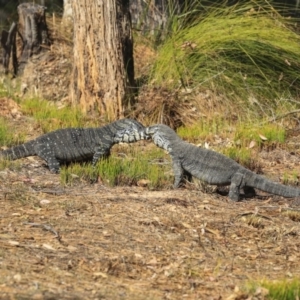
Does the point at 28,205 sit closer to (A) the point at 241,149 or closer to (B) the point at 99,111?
(A) the point at 241,149

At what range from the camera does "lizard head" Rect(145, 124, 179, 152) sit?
9.13 m

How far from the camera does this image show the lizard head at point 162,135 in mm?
9133

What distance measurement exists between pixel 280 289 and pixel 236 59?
728 centimetres

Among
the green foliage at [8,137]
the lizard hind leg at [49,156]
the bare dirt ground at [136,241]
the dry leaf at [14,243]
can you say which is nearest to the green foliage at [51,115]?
the green foliage at [8,137]

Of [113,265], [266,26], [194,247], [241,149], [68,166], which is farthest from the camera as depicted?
[266,26]

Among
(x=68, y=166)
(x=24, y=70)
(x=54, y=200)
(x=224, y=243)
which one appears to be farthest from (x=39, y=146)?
(x=24, y=70)

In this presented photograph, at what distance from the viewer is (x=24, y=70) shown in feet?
45.6

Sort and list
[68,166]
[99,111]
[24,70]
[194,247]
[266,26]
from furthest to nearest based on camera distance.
Answer: [24,70] → [266,26] → [99,111] → [68,166] → [194,247]

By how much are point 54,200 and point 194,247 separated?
158 cm

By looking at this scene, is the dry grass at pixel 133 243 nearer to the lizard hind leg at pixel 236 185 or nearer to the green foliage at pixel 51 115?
the lizard hind leg at pixel 236 185

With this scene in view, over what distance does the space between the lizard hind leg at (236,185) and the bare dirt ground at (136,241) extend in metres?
0.09

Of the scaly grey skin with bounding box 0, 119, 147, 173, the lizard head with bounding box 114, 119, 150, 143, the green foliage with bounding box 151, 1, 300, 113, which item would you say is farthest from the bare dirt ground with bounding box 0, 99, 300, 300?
the green foliage with bounding box 151, 1, 300, 113

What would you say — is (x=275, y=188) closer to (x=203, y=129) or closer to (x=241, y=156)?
(x=241, y=156)

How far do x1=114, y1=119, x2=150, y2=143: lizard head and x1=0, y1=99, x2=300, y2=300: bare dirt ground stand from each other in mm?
1163
